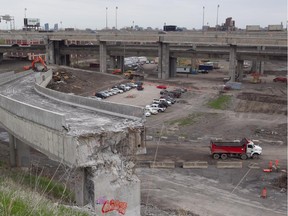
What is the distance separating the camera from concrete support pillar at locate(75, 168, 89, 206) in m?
16.7

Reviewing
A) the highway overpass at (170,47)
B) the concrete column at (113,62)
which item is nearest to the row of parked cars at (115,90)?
the highway overpass at (170,47)

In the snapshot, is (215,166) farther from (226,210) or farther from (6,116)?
(6,116)

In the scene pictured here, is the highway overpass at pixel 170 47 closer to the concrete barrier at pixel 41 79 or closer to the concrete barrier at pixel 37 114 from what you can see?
the concrete barrier at pixel 41 79

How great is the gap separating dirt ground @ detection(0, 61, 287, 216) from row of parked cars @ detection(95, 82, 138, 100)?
138cm

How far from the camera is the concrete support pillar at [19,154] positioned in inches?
1169

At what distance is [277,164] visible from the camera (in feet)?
104

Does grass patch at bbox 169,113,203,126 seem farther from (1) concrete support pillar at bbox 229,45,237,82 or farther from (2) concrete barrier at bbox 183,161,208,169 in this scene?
(1) concrete support pillar at bbox 229,45,237,82

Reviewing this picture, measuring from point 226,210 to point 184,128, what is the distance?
68.9 feet

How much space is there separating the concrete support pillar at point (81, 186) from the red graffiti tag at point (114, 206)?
0.95 metres

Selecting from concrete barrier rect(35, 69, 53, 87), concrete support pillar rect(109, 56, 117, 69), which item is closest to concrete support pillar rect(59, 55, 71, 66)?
concrete support pillar rect(109, 56, 117, 69)

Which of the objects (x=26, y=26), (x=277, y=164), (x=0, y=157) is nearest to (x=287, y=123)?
(x=277, y=164)

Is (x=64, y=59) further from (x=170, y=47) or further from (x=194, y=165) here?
(x=194, y=165)

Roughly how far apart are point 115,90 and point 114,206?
4733cm

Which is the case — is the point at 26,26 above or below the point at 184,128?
above
